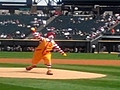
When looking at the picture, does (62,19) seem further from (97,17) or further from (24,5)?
(24,5)

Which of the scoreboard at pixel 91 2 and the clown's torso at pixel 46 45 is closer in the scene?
the clown's torso at pixel 46 45

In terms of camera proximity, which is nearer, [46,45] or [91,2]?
[46,45]

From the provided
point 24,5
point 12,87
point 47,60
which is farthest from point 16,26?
point 12,87

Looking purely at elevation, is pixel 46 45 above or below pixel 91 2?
below

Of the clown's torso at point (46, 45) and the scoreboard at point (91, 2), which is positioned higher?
the scoreboard at point (91, 2)

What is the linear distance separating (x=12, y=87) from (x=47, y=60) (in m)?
4.95

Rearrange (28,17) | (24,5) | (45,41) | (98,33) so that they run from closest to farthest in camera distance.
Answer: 1. (45,41)
2. (98,33)
3. (28,17)
4. (24,5)

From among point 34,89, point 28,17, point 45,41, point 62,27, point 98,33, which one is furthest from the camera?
point 28,17

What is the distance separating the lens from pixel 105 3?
6081 centimetres

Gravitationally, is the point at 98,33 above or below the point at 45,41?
below

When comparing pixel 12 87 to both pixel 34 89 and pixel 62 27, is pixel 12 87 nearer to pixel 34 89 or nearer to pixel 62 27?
pixel 34 89

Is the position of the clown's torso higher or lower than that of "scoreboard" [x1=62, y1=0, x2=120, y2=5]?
lower

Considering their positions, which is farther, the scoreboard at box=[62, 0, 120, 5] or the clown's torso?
the scoreboard at box=[62, 0, 120, 5]

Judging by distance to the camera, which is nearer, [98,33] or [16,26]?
[98,33]
